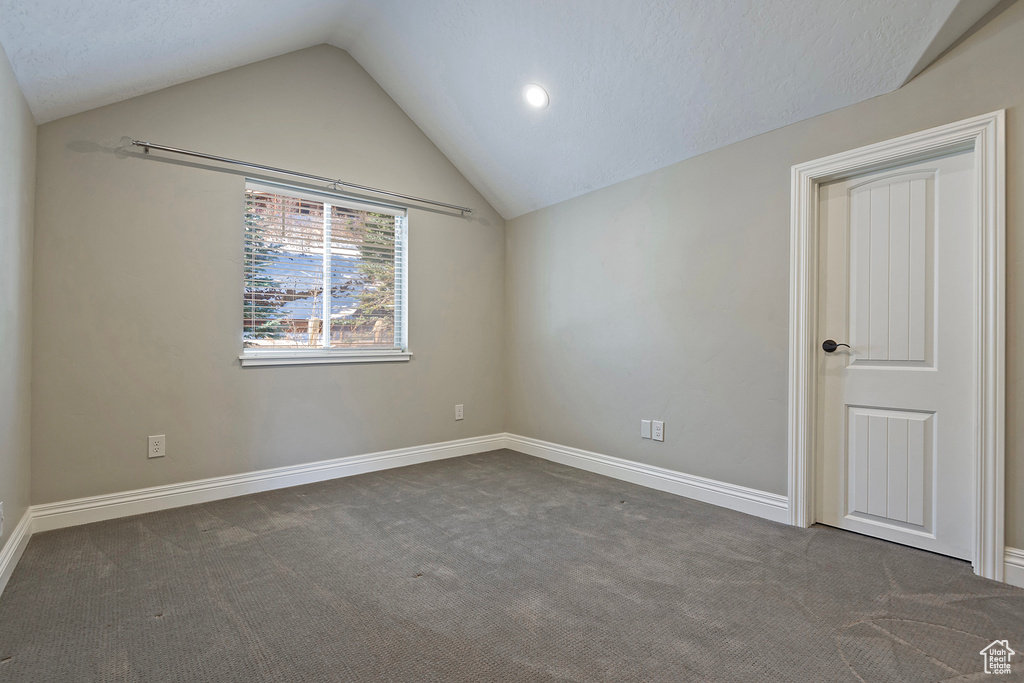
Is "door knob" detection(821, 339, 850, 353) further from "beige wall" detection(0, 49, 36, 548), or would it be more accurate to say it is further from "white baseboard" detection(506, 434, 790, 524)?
"beige wall" detection(0, 49, 36, 548)

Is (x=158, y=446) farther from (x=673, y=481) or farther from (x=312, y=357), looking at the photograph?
(x=673, y=481)

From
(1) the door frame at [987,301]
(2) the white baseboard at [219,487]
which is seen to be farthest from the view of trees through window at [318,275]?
(1) the door frame at [987,301]

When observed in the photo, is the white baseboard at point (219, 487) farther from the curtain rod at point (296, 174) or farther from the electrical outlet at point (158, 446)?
the curtain rod at point (296, 174)

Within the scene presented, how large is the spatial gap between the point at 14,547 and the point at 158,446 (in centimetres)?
79

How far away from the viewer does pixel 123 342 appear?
2715 mm

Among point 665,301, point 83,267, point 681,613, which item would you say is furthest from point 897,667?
point 83,267

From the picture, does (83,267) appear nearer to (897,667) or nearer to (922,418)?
(897,667)

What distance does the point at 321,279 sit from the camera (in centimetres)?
346

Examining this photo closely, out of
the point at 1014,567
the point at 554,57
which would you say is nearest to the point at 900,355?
the point at 1014,567

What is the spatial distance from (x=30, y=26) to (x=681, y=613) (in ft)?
10.3

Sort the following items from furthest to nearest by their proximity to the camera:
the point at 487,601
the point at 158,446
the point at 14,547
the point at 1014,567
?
the point at 158,446, the point at 14,547, the point at 1014,567, the point at 487,601

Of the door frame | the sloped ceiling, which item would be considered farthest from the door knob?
the sloped ceiling

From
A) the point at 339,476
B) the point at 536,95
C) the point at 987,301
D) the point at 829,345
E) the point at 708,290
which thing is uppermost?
the point at 536,95

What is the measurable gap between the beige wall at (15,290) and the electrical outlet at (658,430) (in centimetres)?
315
